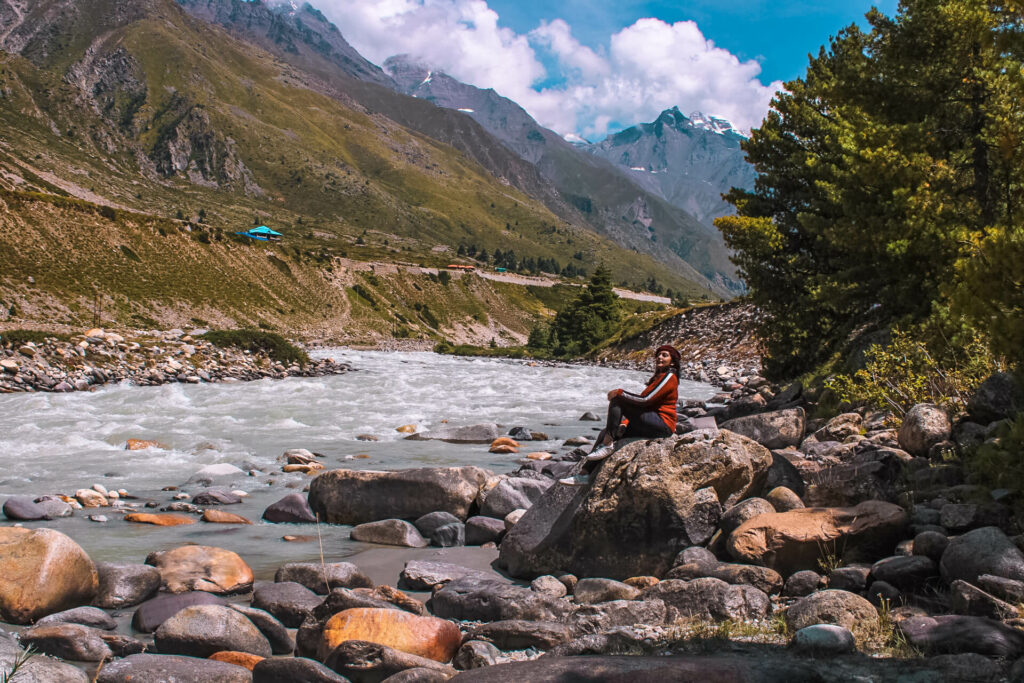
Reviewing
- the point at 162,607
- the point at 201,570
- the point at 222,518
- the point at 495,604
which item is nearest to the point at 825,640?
the point at 495,604

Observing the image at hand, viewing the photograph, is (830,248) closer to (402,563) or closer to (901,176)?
(901,176)

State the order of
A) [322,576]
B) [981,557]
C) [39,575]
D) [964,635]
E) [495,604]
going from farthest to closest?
1. [322,576]
2. [495,604]
3. [39,575]
4. [981,557]
5. [964,635]

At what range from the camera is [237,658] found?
588 cm

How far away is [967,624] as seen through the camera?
4.79 meters

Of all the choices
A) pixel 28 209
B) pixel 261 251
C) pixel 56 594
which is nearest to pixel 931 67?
pixel 56 594

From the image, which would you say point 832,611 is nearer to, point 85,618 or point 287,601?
point 287,601

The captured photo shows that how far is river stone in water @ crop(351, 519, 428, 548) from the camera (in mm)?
10203

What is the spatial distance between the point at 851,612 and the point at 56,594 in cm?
777

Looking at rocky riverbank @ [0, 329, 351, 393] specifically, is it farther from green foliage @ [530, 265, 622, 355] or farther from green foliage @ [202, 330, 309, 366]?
green foliage @ [530, 265, 622, 355]

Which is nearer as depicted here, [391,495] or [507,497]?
[507,497]

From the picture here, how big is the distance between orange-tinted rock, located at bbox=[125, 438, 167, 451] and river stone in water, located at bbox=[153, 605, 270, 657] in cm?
1242

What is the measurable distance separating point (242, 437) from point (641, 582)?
15653mm

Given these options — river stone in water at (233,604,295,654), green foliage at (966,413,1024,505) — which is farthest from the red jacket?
river stone in water at (233,604,295,654)

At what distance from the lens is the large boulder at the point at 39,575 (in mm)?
6555
